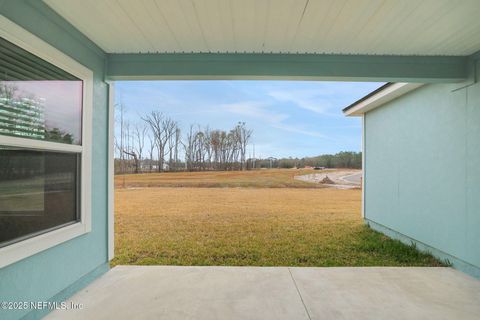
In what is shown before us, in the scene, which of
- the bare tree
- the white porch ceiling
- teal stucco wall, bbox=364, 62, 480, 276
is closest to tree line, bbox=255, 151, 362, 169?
the bare tree

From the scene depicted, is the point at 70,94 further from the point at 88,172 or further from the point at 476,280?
the point at 476,280

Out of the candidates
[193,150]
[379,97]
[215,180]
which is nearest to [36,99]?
[379,97]

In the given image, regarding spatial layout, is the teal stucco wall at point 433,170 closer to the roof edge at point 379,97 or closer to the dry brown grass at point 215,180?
the roof edge at point 379,97

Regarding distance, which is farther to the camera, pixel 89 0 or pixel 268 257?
pixel 268 257

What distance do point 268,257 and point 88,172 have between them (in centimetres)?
275

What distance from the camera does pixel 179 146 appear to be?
18797 mm

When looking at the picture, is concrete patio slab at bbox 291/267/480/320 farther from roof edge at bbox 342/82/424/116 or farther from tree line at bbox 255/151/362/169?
tree line at bbox 255/151/362/169

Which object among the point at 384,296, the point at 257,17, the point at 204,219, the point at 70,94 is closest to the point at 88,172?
the point at 70,94

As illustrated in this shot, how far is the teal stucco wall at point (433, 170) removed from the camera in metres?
3.19

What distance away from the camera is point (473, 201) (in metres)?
3.15

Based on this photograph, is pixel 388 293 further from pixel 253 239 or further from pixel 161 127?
pixel 161 127

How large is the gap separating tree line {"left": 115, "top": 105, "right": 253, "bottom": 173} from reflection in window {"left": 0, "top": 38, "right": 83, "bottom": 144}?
1519 centimetres

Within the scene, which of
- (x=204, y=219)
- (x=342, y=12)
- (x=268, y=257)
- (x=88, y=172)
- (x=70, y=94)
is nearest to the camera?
(x=342, y=12)

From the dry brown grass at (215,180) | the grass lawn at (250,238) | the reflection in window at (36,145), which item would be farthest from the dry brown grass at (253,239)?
the dry brown grass at (215,180)
